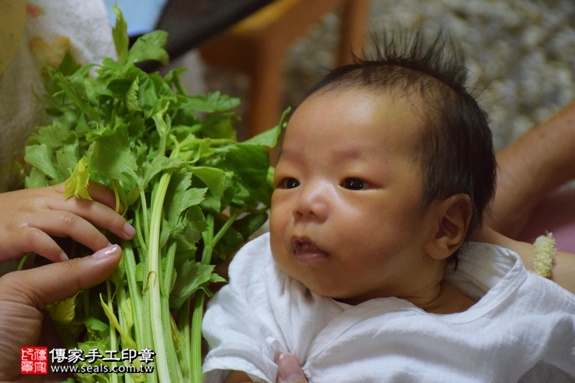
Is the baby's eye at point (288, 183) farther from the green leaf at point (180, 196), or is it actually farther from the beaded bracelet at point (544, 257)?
the beaded bracelet at point (544, 257)

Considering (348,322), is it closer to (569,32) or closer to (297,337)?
(297,337)

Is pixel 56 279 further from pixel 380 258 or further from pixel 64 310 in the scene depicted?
pixel 380 258

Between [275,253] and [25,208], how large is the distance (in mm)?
346

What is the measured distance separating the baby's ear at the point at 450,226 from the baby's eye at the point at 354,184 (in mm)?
109

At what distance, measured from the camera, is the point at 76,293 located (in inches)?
35.5

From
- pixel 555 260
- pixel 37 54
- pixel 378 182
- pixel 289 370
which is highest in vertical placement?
pixel 37 54

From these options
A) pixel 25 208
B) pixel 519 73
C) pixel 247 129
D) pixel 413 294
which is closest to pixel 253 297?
pixel 413 294

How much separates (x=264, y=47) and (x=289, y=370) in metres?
1.11

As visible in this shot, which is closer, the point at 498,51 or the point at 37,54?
the point at 37,54

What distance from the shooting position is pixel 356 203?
0.89 m

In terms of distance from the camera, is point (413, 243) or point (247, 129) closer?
point (413, 243)

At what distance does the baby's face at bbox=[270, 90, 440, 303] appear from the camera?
0.89 m

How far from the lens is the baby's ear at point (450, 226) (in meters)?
0.93

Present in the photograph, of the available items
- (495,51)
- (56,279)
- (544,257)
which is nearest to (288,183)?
(56,279)
